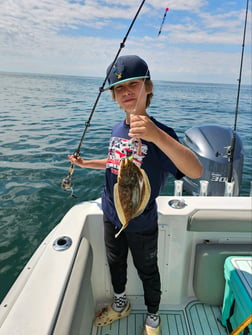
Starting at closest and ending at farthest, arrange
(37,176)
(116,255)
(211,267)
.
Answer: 1. (116,255)
2. (211,267)
3. (37,176)

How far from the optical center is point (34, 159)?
20.6ft

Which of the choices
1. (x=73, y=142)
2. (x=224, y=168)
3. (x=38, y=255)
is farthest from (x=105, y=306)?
(x=73, y=142)

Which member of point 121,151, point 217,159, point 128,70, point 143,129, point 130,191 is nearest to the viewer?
point 143,129

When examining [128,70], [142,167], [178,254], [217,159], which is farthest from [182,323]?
[217,159]

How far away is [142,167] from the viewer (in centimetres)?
164

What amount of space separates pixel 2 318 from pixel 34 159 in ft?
17.9

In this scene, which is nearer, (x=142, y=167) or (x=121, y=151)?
(x=142, y=167)

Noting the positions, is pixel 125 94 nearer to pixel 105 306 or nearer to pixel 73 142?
pixel 105 306

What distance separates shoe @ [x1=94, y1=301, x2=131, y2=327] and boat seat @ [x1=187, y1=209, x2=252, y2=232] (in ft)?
3.15

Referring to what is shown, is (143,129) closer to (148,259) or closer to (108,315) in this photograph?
(148,259)

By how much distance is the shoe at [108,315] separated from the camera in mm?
2125

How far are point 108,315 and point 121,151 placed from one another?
145cm

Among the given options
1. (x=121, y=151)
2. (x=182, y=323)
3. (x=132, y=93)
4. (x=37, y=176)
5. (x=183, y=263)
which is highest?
(x=132, y=93)

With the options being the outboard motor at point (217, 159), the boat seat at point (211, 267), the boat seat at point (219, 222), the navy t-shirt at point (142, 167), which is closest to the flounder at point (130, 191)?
the navy t-shirt at point (142, 167)
